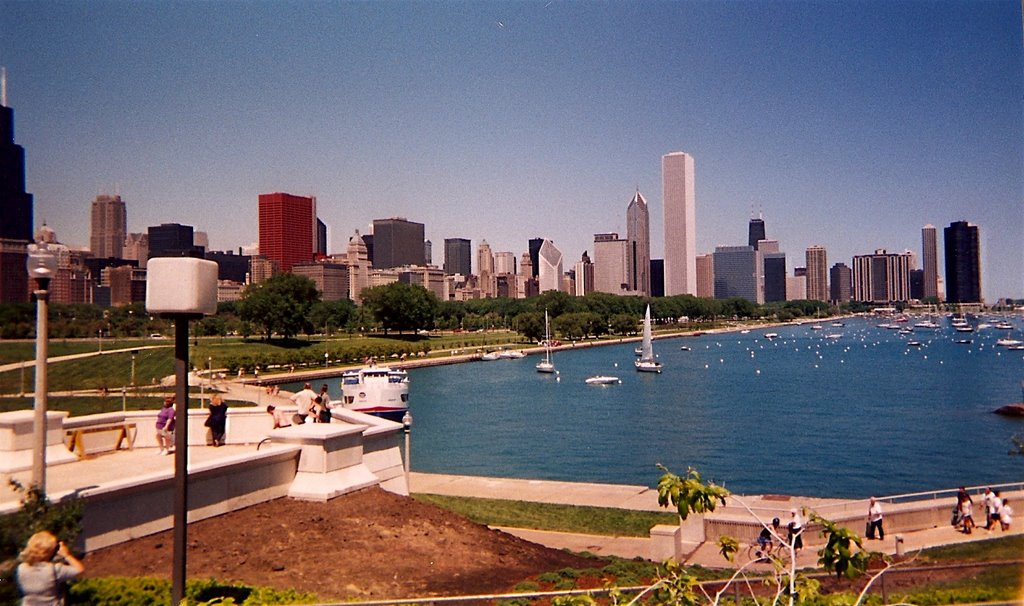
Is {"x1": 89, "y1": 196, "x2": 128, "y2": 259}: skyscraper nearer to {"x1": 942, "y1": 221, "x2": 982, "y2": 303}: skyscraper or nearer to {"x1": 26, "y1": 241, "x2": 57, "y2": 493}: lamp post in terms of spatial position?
{"x1": 26, "y1": 241, "x2": 57, "y2": 493}: lamp post

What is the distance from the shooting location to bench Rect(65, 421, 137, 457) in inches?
425

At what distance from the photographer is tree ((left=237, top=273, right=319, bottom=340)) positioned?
7944cm

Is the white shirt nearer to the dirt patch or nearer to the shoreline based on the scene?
the dirt patch

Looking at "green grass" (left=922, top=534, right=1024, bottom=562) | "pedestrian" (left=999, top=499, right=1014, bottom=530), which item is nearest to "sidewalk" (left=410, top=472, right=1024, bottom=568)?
"pedestrian" (left=999, top=499, right=1014, bottom=530)

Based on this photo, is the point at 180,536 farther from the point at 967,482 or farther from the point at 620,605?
the point at 967,482

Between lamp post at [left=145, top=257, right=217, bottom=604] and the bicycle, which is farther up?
lamp post at [left=145, top=257, right=217, bottom=604]

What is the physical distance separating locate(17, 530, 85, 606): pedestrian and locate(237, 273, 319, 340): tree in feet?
252

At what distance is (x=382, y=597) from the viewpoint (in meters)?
7.15

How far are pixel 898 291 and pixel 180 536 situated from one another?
20920 centimetres

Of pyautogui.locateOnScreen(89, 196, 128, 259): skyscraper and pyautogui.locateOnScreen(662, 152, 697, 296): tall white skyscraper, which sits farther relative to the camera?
pyautogui.locateOnScreen(662, 152, 697, 296): tall white skyscraper

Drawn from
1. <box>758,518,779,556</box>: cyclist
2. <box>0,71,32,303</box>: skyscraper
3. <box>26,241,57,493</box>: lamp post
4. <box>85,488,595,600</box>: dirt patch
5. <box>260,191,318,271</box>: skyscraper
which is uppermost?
<box>260,191,318,271</box>: skyscraper

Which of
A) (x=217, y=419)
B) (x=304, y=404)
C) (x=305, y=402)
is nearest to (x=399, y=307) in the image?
(x=305, y=402)

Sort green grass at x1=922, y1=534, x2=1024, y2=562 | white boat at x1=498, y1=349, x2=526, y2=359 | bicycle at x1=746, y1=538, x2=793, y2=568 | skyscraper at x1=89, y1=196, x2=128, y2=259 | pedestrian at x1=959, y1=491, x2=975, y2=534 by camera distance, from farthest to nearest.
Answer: white boat at x1=498, y1=349, x2=526, y2=359
skyscraper at x1=89, y1=196, x2=128, y2=259
pedestrian at x1=959, y1=491, x2=975, y2=534
green grass at x1=922, y1=534, x2=1024, y2=562
bicycle at x1=746, y1=538, x2=793, y2=568


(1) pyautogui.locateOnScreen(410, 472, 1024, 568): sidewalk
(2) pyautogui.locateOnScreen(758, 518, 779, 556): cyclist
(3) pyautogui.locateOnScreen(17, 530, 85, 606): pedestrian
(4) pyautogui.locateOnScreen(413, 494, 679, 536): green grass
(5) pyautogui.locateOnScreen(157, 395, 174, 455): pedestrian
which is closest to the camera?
(2) pyautogui.locateOnScreen(758, 518, 779, 556): cyclist
